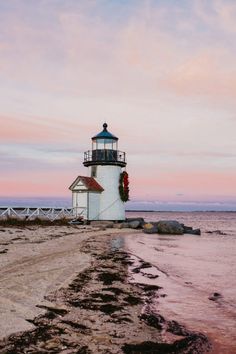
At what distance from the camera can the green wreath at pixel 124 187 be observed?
39656mm

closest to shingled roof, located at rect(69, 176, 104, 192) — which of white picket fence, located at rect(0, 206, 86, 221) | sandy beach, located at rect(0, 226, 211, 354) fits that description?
white picket fence, located at rect(0, 206, 86, 221)

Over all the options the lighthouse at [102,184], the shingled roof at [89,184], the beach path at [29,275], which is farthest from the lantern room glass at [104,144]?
the beach path at [29,275]

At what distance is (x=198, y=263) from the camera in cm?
1822

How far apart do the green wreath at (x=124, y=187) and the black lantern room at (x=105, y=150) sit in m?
1.45

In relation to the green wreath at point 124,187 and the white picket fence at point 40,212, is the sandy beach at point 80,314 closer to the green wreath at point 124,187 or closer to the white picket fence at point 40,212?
the white picket fence at point 40,212

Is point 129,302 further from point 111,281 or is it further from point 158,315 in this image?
point 111,281

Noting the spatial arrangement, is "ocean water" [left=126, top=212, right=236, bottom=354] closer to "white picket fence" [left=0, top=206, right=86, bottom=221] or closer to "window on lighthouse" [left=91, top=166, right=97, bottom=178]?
"white picket fence" [left=0, top=206, right=86, bottom=221]

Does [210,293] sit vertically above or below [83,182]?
below

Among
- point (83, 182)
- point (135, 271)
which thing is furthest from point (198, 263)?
point (83, 182)

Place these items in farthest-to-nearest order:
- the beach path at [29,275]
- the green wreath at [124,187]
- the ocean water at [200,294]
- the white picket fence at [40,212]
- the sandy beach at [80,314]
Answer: the green wreath at [124,187] < the white picket fence at [40,212] < the ocean water at [200,294] < the beach path at [29,275] < the sandy beach at [80,314]

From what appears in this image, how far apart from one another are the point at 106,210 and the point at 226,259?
66.0ft

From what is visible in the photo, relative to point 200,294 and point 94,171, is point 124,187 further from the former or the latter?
point 200,294

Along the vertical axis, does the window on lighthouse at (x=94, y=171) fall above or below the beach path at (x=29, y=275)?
above

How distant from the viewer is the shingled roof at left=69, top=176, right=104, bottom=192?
37.7 meters
